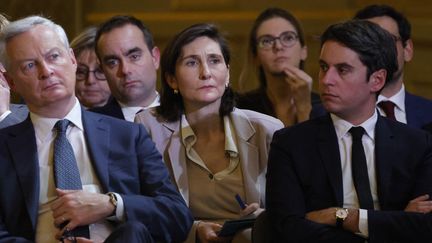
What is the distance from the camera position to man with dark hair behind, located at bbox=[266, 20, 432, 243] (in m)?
2.80

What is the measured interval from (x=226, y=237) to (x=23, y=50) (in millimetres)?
852

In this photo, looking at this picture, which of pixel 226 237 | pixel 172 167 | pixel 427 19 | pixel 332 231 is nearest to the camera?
pixel 332 231

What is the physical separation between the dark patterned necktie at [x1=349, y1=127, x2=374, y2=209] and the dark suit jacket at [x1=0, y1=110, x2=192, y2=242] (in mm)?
518

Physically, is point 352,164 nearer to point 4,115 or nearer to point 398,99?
point 398,99

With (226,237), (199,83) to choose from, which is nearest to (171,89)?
(199,83)

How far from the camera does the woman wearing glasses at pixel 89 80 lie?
425 centimetres

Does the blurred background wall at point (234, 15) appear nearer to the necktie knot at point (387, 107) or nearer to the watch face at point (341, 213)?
the necktie knot at point (387, 107)

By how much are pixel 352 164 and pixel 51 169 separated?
0.91 meters

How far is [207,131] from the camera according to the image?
11.3ft

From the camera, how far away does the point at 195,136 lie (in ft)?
11.2

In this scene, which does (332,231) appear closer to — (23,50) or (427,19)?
(23,50)

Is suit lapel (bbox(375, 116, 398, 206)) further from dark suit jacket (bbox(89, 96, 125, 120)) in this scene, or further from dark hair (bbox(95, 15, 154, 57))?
dark hair (bbox(95, 15, 154, 57))

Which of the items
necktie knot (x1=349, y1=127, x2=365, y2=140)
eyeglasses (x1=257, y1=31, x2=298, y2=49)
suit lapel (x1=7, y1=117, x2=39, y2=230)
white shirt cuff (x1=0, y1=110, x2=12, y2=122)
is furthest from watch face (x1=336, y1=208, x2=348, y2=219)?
eyeglasses (x1=257, y1=31, x2=298, y2=49)

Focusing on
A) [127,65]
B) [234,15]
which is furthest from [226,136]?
[234,15]
